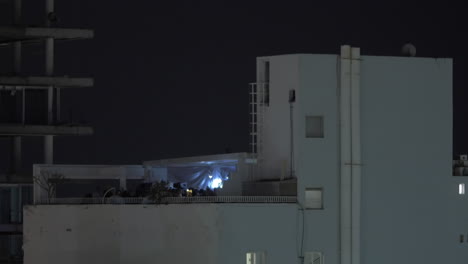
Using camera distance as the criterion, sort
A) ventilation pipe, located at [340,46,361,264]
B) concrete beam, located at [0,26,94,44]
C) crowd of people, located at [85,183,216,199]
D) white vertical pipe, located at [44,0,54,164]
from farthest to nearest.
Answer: white vertical pipe, located at [44,0,54,164] → concrete beam, located at [0,26,94,44] → crowd of people, located at [85,183,216,199] → ventilation pipe, located at [340,46,361,264]

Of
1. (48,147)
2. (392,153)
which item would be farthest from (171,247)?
(48,147)

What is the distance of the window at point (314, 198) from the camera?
50.4 metres

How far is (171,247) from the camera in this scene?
50.1m

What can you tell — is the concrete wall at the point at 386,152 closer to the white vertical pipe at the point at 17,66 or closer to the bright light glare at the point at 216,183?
the bright light glare at the point at 216,183

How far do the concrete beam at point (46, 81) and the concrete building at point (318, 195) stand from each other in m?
11.7

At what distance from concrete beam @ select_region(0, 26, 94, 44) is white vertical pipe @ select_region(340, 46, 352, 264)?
16555mm

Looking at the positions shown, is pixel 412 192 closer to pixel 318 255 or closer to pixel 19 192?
pixel 318 255

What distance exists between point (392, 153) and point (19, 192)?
21075 mm

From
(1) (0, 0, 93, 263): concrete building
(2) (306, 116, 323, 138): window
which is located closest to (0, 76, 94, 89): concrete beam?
(1) (0, 0, 93, 263): concrete building

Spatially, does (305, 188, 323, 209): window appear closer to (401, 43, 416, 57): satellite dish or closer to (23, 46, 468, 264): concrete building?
(23, 46, 468, 264): concrete building

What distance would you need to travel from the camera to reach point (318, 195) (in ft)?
166

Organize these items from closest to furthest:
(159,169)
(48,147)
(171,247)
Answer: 1. (171,247)
2. (159,169)
3. (48,147)

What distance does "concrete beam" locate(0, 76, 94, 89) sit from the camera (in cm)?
6400

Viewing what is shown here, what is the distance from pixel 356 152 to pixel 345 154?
1.39 ft
